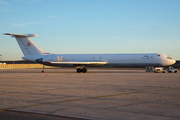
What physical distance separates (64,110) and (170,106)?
437 cm

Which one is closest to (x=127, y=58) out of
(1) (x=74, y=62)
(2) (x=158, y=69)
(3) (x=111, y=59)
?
(3) (x=111, y=59)

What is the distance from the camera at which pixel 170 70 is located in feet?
142

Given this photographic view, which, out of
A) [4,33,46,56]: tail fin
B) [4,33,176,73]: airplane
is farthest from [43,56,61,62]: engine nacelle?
[4,33,46,56]: tail fin

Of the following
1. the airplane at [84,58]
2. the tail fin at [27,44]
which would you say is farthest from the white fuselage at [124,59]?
the tail fin at [27,44]

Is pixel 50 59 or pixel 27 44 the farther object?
pixel 27 44

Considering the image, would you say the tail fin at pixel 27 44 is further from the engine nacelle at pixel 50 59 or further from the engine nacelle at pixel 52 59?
the engine nacelle at pixel 52 59

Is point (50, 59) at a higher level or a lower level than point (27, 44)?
lower

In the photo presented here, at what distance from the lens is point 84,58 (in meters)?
45.1

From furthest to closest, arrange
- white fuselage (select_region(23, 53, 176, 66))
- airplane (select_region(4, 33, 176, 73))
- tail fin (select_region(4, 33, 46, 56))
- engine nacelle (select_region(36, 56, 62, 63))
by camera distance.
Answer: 1. tail fin (select_region(4, 33, 46, 56))
2. engine nacelle (select_region(36, 56, 62, 63))
3. airplane (select_region(4, 33, 176, 73))
4. white fuselage (select_region(23, 53, 176, 66))

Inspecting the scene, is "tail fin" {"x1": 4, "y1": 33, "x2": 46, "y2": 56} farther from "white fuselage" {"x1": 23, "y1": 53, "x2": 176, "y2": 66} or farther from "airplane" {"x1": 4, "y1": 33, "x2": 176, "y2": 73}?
"white fuselage" {"x1": 23, "y1": 53, "x2": 176, "y2": 66}

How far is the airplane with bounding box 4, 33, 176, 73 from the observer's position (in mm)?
42750

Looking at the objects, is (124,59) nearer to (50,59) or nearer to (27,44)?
(50,59)

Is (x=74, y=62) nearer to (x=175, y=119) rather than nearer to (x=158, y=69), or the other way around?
(x=158, y=69)

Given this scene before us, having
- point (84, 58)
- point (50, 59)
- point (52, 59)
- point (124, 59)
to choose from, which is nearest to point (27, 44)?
point (50, 59)
